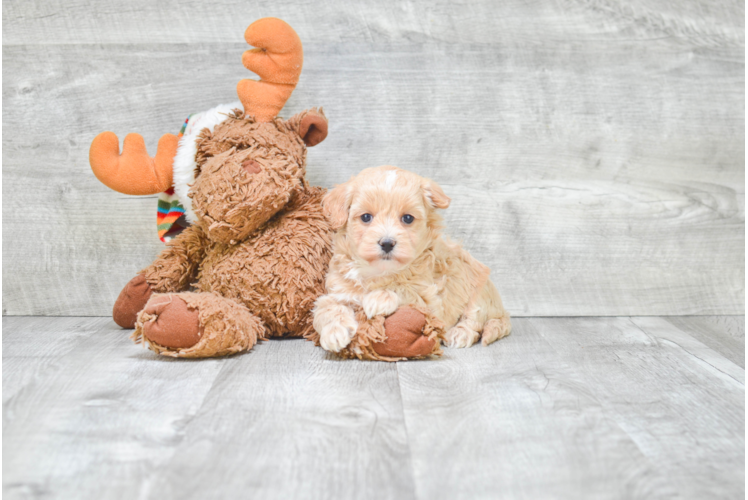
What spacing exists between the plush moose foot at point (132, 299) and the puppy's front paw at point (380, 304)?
1.87 ft

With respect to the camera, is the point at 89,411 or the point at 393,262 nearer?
the point at 89,411

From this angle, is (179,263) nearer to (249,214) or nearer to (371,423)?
(249,214)

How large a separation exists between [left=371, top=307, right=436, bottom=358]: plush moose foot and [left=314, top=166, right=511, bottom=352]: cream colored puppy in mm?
26

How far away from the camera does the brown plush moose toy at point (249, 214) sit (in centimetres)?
140

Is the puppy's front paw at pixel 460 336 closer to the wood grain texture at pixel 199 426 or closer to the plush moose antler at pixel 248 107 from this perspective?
the wood grain texture at pixel 199 426

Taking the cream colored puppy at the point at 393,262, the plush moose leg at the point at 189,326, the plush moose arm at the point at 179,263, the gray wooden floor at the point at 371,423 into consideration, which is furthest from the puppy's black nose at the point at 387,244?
the plush moose arm at the point at 179,263

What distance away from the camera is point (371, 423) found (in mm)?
1075

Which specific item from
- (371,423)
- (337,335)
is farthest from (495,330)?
(371,423)

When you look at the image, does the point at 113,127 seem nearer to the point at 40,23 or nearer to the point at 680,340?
the point at 40,23

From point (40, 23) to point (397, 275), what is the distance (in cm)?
123

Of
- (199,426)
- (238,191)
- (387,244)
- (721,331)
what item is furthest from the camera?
(721,331)

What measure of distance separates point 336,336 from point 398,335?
0.13m

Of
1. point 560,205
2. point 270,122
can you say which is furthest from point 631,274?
point 270,122

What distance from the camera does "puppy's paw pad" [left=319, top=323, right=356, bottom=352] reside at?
4.46 feet
